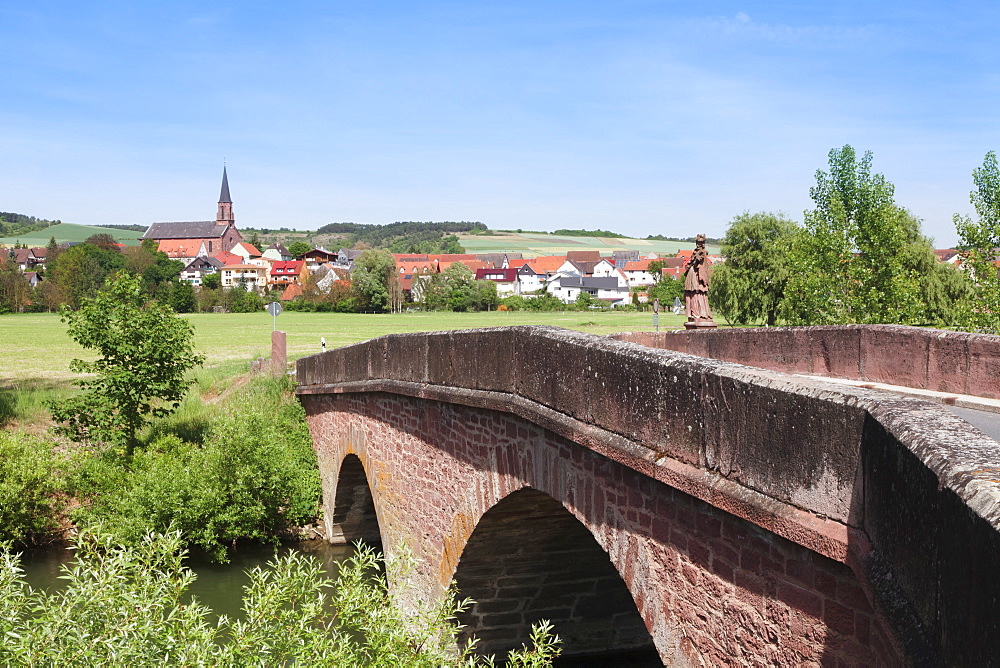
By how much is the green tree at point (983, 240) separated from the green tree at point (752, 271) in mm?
17031

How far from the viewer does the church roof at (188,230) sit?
160375 millimetres

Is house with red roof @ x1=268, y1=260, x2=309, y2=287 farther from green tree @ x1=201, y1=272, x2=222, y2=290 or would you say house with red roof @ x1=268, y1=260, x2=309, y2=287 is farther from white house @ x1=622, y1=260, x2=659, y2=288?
white house @ x1=622, y1=260, x2=659, y2=288

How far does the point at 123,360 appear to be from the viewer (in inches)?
630

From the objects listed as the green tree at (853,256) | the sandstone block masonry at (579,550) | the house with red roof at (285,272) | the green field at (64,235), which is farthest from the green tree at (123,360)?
the green field at (64,235)

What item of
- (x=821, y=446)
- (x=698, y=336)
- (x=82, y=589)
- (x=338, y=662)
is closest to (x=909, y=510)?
(x=821, y=446)

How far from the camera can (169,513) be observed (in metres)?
13.4

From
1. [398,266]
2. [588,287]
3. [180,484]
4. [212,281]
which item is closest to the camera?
[180,484]

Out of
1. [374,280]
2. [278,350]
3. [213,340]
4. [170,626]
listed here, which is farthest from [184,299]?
[170,626]

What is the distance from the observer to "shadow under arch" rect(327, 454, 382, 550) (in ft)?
45.4

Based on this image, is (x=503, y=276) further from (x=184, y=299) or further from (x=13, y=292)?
(x=13, y=292)

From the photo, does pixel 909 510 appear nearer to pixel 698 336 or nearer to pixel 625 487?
pixel 625 487

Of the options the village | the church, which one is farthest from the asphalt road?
the church

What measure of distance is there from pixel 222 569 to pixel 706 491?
11.9 metres

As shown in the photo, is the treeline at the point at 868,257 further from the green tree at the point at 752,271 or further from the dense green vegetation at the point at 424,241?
the dense green vegetation at the point at 424,241
